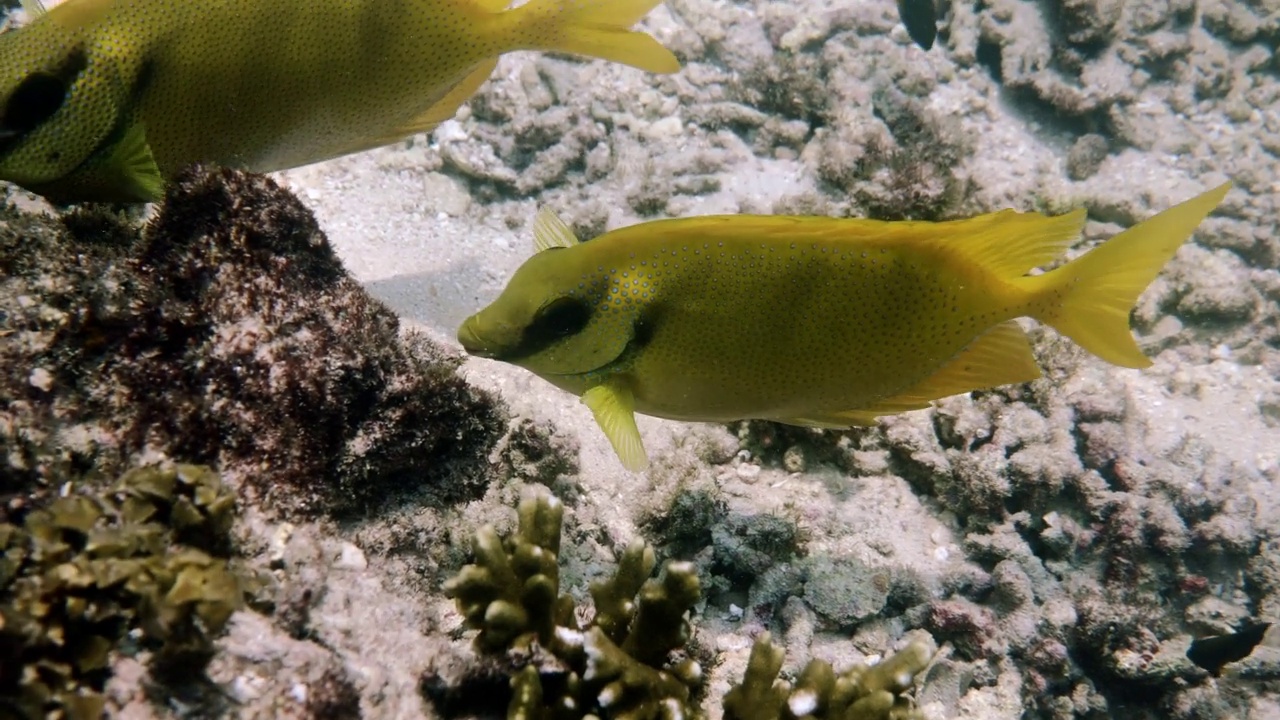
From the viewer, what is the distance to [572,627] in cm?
279

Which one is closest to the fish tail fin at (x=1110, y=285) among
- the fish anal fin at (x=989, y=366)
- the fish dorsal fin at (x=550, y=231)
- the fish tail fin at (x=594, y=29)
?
the fish anal fin at (x=989, y=366)

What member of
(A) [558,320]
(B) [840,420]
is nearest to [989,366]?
A: (B) [840,420]

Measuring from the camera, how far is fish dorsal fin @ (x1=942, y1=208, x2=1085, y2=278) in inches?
99.4

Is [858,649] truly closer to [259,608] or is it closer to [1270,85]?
[259,608]

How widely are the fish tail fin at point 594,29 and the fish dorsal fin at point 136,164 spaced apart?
176 cm

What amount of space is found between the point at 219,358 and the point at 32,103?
4.59 feet

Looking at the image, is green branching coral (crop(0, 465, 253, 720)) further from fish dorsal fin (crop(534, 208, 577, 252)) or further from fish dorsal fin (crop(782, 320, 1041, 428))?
fish dorsal fin (crop(782, 320, 1041, 428))

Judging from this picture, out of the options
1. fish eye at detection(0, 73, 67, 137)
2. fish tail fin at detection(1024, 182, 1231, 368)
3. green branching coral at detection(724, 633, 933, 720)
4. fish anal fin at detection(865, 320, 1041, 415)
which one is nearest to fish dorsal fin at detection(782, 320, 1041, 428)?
fish anal fin at detection(865, 320, 1041, 415)

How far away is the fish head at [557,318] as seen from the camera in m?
2.74

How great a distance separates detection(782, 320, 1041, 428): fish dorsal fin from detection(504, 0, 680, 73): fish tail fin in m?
1.86

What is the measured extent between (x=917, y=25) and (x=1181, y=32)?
4612 mm

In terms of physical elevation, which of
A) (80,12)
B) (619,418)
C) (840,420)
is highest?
(80,12)

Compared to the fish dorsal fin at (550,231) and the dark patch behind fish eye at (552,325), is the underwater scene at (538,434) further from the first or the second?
the fish dorsal fin at (550,231)

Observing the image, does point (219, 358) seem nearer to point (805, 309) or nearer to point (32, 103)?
point (32, 103)
